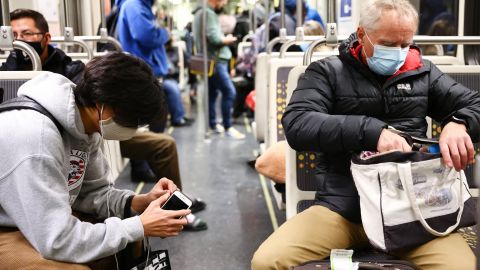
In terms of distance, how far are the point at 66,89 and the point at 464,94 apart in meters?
1.55

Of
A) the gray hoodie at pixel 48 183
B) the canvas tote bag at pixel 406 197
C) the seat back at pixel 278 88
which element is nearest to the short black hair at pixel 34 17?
the seat back at pixel 278 88

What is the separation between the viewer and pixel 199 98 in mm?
12148

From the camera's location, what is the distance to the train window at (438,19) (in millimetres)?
4910

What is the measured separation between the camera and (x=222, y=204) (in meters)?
4.48

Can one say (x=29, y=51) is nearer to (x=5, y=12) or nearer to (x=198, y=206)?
(x=5, y=12)

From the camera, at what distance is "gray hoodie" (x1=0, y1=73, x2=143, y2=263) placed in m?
1.62

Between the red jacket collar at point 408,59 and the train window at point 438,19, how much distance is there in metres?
2.67

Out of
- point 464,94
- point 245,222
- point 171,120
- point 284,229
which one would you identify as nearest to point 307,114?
point 284,229

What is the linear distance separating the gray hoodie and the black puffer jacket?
2.49 feet

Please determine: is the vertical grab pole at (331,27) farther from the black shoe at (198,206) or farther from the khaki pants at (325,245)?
→ the black shoe at (198,206)

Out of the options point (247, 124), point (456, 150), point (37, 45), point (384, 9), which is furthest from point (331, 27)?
point (247, 124)

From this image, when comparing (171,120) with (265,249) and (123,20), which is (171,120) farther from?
(265,249)

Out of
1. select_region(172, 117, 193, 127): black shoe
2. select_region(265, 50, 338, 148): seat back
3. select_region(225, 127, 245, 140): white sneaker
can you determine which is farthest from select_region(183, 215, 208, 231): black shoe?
select_region(172, 117, 193, 127): black shoe

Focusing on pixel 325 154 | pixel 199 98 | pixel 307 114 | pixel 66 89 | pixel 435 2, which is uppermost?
pixel 435 2
